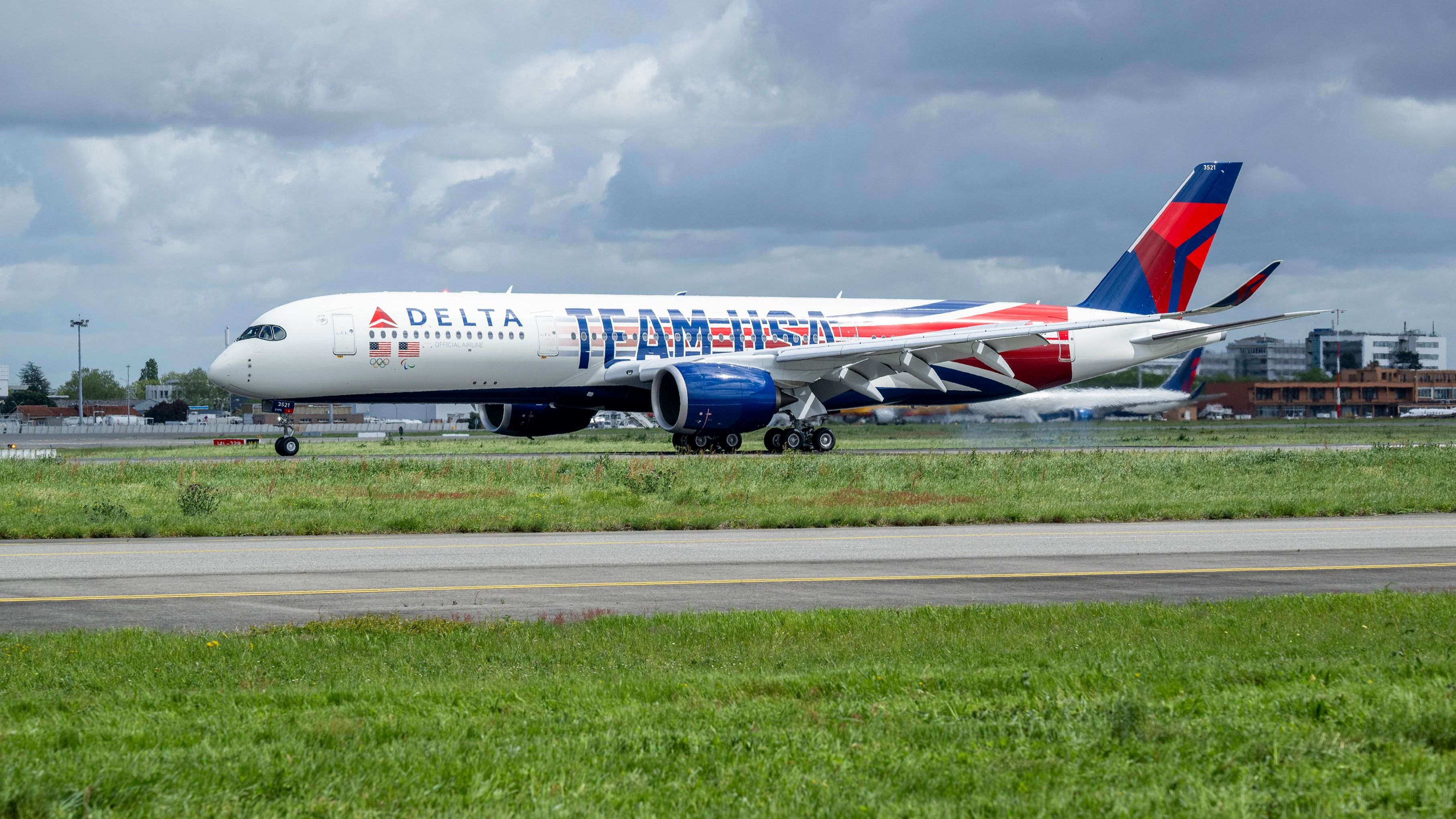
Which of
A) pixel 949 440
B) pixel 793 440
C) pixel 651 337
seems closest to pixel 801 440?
pixel 793 440

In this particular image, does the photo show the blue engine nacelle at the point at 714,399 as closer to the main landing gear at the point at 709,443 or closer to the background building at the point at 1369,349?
the main landing gear at the point at 709,443

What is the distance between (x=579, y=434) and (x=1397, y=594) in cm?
5136

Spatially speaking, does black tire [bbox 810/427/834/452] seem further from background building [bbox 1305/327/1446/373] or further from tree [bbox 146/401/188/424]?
tree [bbox 146/401/188/424]

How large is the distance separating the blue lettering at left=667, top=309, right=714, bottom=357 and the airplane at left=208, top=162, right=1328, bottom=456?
4 cm

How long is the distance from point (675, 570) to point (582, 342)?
21553 millimetres

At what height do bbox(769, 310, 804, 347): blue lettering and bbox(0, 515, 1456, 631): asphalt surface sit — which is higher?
bbox(769, 310, 804, 347): blue lettering

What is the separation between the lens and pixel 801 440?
121 ft

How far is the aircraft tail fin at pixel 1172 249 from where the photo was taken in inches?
1714

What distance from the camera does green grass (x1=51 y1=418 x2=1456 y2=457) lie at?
39438 millimetres

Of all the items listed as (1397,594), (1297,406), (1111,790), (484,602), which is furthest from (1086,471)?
(1297,406)

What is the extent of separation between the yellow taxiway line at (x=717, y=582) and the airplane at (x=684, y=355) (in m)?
19.8

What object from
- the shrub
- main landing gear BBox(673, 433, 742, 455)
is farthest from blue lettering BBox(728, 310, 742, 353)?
the shrub


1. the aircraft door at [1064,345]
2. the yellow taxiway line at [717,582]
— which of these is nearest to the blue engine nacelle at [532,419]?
the aircraft door at [1064,345]

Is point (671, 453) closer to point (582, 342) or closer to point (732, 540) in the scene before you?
point (582, 342)
